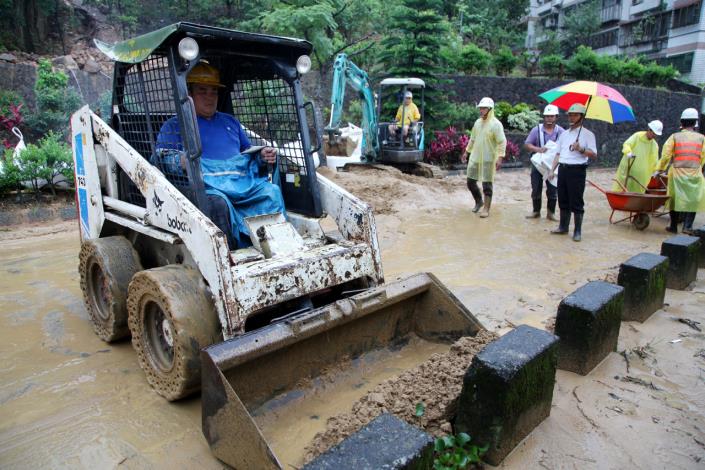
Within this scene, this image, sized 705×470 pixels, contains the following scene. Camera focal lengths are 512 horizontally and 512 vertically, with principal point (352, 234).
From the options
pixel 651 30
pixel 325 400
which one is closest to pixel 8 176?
pixel 325 400

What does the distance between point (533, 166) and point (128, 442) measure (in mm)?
7170

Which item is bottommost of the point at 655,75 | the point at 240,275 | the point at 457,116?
the point at 240,275

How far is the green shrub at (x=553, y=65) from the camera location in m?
19.4

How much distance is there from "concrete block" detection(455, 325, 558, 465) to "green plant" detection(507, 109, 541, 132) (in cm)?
1437

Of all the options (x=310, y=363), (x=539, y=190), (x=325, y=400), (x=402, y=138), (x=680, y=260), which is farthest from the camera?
(x=402, y=138)

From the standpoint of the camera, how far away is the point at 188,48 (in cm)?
304

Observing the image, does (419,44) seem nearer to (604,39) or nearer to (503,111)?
(503,111)

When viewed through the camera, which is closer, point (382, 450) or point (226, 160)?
point (382, 450)

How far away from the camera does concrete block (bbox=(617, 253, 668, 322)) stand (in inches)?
162

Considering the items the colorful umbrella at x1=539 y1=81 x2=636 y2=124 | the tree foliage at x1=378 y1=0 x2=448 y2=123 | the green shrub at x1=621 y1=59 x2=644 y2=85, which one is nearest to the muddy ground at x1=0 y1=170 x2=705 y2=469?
the colorful umbrella at x1=539 y1=81 x2=636 y2=124

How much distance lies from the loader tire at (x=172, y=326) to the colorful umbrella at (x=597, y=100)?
576cm

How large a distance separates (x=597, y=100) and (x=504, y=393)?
6.02 m

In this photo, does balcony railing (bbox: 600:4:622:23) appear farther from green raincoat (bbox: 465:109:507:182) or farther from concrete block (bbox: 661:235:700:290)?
concrete block (bbox: 661:235:700:290)

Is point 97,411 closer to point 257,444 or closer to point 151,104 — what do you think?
point 257,444
